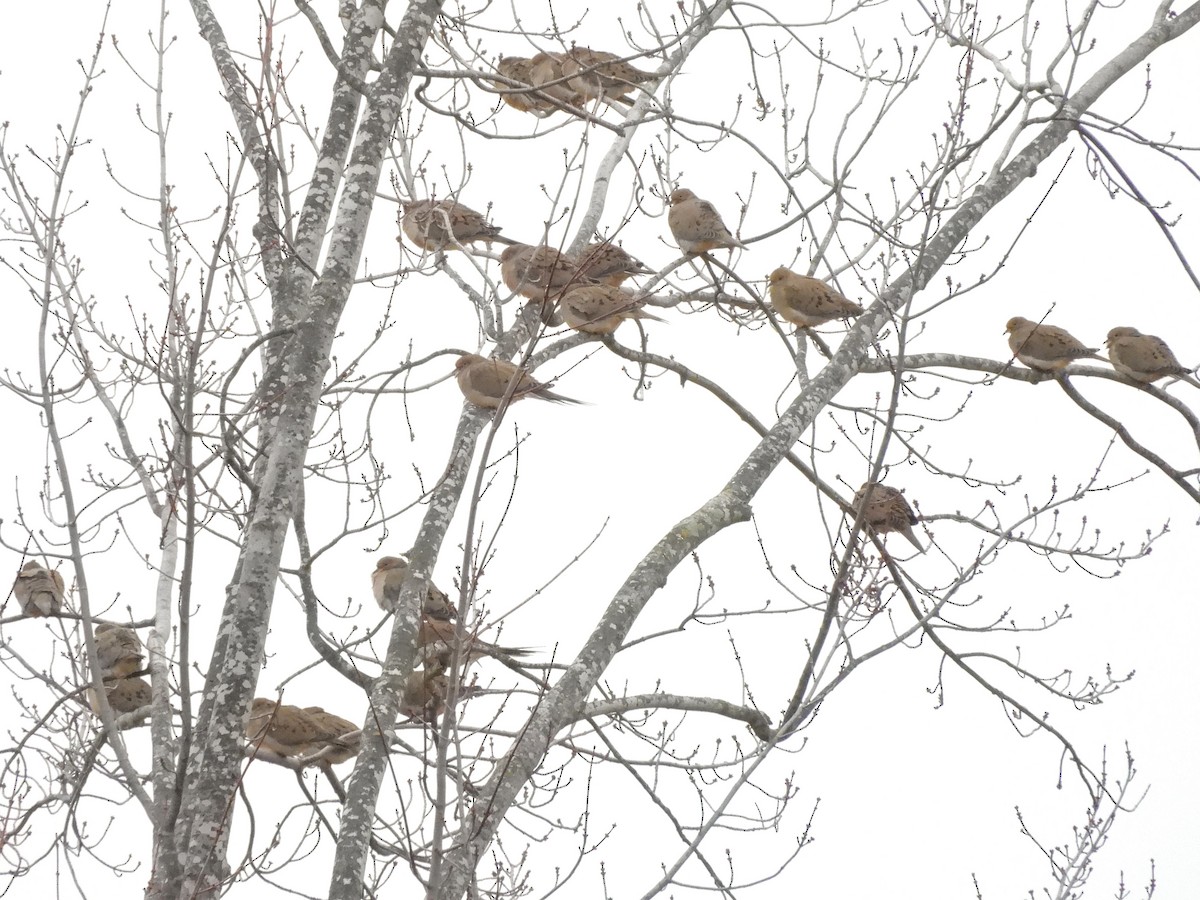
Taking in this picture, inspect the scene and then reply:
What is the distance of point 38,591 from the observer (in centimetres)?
801

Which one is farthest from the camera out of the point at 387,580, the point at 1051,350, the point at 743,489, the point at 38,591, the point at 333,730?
the point at 387,580

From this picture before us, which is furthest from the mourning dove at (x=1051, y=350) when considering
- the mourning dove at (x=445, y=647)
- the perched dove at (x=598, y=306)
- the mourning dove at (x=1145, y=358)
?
the mourning dove at (x=445, y=647)

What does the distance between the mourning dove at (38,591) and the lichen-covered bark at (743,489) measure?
451 centimetres

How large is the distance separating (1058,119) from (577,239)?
281 centimetres

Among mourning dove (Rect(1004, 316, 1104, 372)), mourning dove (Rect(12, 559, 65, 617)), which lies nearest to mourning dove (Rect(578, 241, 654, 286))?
mourning dove (Rect(1004, 316, 1104, 372))

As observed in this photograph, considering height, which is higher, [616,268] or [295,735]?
[616,268]

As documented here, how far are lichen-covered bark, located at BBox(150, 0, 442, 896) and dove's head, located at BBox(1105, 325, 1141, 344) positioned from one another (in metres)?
4.95

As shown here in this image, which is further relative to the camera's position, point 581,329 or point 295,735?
point 295,735

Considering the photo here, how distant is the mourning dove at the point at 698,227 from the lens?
768 centimetres

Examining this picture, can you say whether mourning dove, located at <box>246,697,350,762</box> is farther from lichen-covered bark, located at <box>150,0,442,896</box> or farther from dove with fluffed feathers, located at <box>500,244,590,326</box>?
dove with fluffed feathers, located at <box>500,244,590,326</box>

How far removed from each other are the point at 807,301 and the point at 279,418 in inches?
159

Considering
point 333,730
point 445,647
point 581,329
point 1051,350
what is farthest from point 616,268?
point 333,730

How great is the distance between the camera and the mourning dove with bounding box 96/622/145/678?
25.7 feet

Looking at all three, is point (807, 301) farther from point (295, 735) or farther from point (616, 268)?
point (295, 735)
